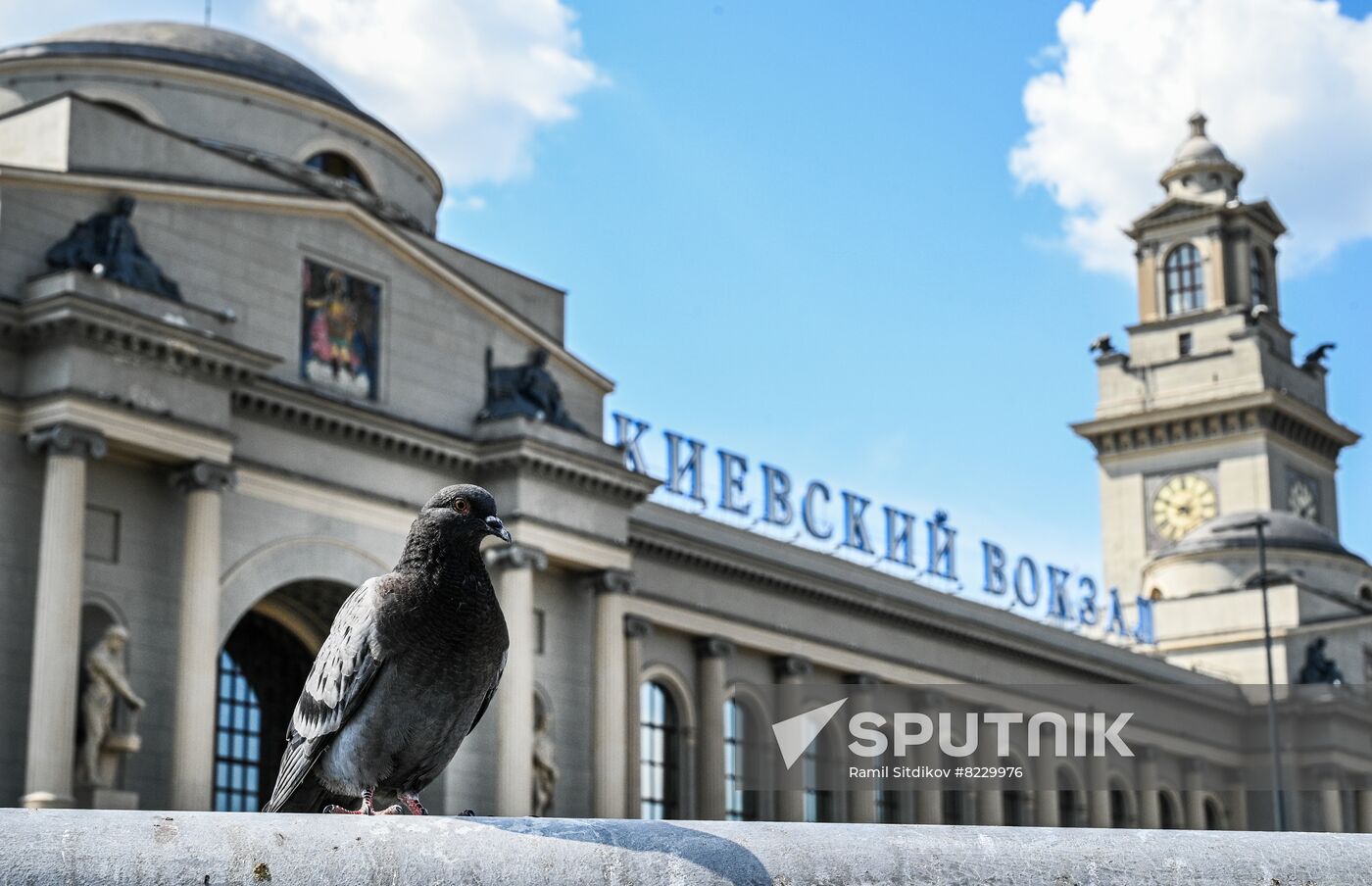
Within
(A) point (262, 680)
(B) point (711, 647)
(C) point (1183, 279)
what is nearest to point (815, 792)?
(B) point (711, 647)

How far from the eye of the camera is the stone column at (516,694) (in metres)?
38.5

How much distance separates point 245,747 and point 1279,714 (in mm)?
41552

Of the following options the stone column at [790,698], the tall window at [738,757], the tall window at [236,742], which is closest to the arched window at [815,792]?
the stone column at [790,698]

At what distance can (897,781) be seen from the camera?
2152 inches

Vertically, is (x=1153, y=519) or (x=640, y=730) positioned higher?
(x=1153, y=519)

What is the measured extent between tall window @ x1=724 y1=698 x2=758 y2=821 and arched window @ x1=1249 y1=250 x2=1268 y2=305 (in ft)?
141

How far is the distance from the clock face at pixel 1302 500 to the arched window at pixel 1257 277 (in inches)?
→ 293

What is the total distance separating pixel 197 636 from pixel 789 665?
65.0 feet

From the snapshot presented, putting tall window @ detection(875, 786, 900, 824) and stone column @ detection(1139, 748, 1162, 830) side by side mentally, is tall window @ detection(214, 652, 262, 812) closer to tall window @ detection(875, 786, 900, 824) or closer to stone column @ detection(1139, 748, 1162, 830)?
tall window @ detection(875, 786, 900, 824)

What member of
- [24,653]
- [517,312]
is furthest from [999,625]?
[24,653]

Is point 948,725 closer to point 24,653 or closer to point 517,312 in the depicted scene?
point 517,312

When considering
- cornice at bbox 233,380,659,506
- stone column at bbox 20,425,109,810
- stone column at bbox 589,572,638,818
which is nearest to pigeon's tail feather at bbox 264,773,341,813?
stone column at bbox 20,425,109,810

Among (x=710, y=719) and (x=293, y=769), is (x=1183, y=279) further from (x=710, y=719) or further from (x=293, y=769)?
(x=293, y=769)

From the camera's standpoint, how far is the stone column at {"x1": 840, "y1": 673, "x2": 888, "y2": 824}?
174 ft
